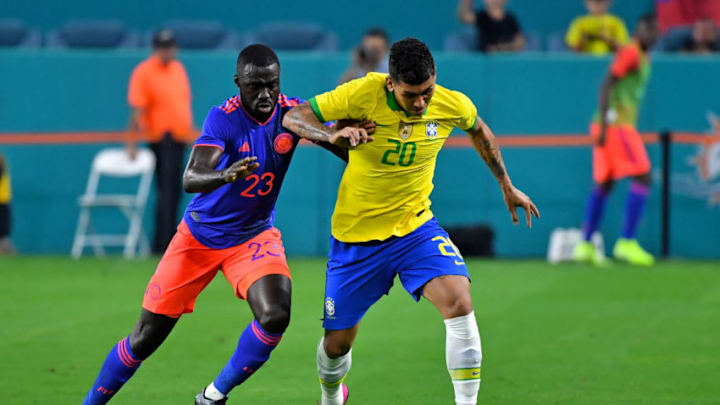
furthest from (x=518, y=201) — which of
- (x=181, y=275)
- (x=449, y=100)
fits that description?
(x=181, y=275)

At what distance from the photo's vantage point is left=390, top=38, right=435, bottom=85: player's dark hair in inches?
220

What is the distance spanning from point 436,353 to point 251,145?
3002 mm

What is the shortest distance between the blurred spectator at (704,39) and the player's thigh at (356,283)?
10805 millimetres

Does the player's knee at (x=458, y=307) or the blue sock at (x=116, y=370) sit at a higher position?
the player's knee at (x=458, y=307)

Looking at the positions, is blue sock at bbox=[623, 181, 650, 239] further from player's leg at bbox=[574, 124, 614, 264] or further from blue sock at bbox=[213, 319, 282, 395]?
blue sock at bbox=[213, 319, 282, 395]

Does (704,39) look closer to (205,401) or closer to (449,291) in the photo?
(449,291)

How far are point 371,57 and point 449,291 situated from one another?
7.97 meters

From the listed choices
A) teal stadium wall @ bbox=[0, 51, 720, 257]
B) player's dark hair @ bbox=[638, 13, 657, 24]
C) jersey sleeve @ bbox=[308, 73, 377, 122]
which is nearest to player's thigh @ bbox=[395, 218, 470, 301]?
jersey sleeve @ bbox=[308, 73, 377, 122]

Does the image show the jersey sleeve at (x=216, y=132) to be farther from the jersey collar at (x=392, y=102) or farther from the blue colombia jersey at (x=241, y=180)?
the jersey collar at (x=392, y=102)

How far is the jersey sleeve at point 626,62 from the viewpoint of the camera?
526 inches

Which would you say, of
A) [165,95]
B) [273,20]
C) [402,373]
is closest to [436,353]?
[402,373]

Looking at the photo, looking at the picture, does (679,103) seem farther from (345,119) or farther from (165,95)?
(345,119)

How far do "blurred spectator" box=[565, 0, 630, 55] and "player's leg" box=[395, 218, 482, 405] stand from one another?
9705mm

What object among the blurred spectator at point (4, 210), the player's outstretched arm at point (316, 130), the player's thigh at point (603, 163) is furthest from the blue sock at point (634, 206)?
the player's outstretched arm at point (316, 130)
